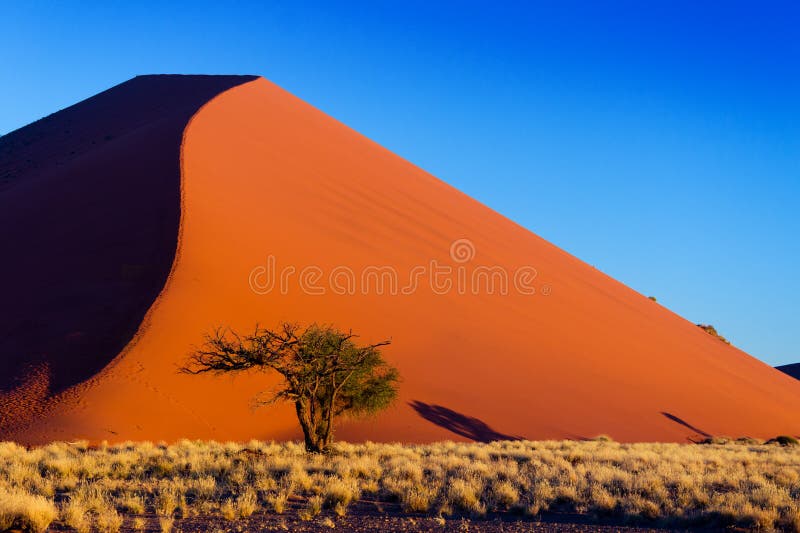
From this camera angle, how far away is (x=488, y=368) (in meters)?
23.7

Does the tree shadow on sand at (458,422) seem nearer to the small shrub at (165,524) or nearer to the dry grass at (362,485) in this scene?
the dry grass at (362,485)

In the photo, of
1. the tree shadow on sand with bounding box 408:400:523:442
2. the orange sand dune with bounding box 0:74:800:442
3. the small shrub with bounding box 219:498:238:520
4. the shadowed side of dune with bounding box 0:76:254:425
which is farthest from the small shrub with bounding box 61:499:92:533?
the tree shadow on sand with bounding box 408:400:523:442

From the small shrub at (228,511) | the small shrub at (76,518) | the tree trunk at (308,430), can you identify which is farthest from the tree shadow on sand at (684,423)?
the small shrub at (76,518)

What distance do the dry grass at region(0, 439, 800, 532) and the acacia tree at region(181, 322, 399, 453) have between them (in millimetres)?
859

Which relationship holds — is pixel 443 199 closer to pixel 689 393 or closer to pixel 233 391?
pixel 689 393

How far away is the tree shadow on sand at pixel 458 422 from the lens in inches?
777

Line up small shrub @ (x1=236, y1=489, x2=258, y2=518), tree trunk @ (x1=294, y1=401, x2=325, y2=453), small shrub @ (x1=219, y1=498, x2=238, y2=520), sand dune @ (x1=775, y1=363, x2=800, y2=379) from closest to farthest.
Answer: small shrub @ (x1=219, y1=498, x2=238, y2=520)
small shrub @ (x1=236, y1=489, x2=258, y2=518)
tree trunk @ (x1=294, y1=401, x2=325, y2=453)
sand dune @ (x1=775, y1=363, x2=800, y2=379)

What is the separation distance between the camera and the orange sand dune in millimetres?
18047

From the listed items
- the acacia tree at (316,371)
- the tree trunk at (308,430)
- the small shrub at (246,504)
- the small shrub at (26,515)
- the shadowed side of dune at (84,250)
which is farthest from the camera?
the shadowed side of dune at (84,250)

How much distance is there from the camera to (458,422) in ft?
66.3

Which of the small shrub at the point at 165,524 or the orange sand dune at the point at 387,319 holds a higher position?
the orange sand dune at the point at 387,319

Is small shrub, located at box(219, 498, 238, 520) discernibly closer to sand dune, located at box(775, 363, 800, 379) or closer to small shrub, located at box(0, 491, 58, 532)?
small shrub, located at box(0, 491, 58, 532)

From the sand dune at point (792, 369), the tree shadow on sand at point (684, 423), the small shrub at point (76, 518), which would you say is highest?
the sand dune at point (792, 369)

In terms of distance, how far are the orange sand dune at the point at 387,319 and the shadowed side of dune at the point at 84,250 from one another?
34 centimetres
